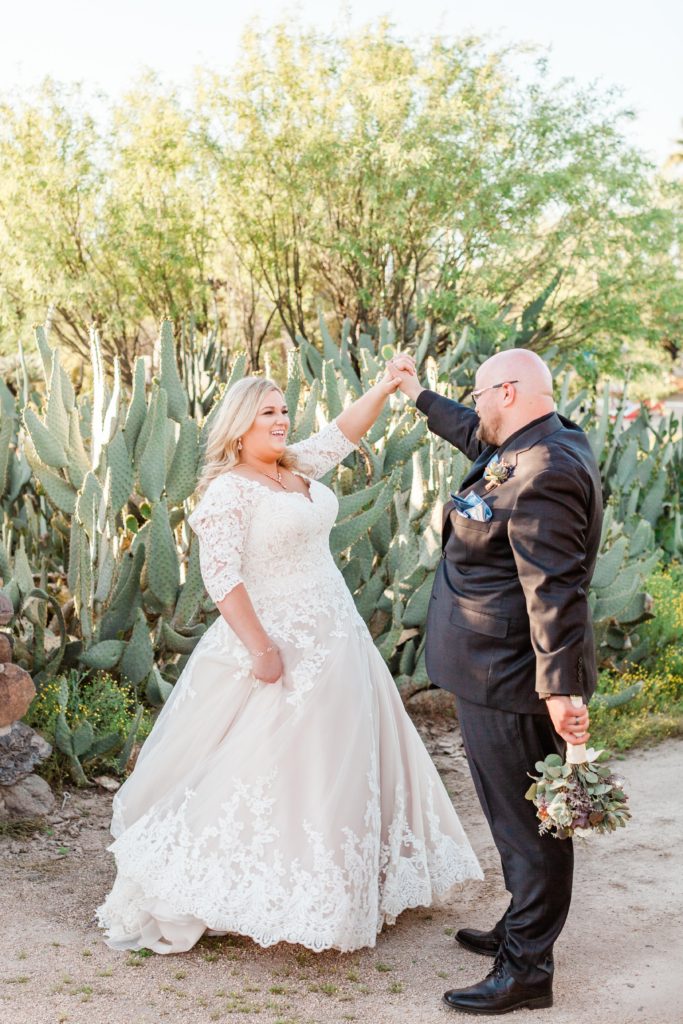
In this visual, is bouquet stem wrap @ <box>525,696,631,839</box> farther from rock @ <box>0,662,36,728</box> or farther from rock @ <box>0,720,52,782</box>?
rock @ <box>0,720,52,782</box>

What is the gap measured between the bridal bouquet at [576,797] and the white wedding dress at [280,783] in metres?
0.84

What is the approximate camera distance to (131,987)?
11.1ft

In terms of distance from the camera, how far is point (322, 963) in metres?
3.60

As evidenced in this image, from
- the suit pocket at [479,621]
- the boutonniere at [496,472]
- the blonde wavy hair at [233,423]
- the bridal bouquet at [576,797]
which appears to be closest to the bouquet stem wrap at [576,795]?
the bridal bouquet at [576,797]

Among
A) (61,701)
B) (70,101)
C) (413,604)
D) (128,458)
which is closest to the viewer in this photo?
(61,701)

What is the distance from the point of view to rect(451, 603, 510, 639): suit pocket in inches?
121

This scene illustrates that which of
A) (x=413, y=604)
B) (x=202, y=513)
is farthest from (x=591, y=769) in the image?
(x=413, y=604)

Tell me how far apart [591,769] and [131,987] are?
1619 millimetres

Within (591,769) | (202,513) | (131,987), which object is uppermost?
(202,513)

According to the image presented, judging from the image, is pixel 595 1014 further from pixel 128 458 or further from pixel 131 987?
pixel 128 458

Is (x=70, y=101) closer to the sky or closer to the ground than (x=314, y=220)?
closer to the sky

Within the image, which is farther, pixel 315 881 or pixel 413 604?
pixel 413 604

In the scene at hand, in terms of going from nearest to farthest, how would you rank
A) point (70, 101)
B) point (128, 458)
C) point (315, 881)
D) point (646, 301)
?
point (315, 881), point (128, 458), point (646, 301), point (70, 101)

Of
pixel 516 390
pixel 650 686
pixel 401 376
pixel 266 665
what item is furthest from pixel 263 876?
pixel 650 686
